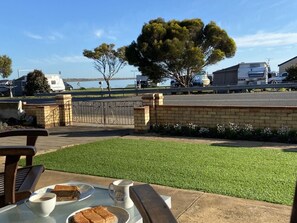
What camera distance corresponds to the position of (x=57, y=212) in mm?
2643

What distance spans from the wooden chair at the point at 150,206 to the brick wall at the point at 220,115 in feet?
21.4

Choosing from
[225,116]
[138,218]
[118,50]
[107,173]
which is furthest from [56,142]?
[118,50]

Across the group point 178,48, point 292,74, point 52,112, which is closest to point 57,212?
point 52,112

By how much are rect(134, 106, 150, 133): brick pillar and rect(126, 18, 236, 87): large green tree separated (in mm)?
19608

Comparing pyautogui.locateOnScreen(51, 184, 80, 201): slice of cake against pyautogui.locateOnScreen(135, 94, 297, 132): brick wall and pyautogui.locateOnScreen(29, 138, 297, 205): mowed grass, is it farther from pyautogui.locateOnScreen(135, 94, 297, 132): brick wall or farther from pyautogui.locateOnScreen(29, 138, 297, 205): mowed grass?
pyautogui.locateOnScreen(135, 94, 297, 132): brick wall

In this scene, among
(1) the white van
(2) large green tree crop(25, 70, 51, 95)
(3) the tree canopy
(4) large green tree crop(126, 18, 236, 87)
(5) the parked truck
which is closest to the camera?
(4) large green tree crop(126, 18, 236, 87)

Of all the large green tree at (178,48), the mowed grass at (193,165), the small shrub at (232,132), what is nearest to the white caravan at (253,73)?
the large green tree at (178,48)

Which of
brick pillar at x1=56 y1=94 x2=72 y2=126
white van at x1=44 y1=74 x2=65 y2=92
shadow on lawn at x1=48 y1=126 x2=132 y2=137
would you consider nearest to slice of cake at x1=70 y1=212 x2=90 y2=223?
shadow on lawn at x1=48 y1=126 x2=132 y2=137

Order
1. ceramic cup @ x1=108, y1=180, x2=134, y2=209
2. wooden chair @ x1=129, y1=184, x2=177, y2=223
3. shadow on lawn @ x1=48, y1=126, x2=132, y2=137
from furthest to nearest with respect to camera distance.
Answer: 1. shadow on lawn @ x1=48, y1=126, x2=132, y2=137
2. ceramic cup @ x1=108, y1=180, x2=134, y2=209
3. wooden chair @ x1=129, y1=184, x2=177, y2=223

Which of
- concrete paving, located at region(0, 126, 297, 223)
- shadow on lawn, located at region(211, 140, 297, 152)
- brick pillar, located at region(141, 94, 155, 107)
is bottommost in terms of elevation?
concrete paving, located at region(0, 126, 297, 223)

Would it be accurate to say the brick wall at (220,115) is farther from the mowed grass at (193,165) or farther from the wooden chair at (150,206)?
the wooden chair at (150,206)

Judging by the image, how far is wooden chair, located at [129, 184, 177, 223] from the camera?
1765 millimetres

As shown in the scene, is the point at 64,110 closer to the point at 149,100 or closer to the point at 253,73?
the point at 149,100

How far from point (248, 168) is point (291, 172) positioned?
603 mm
